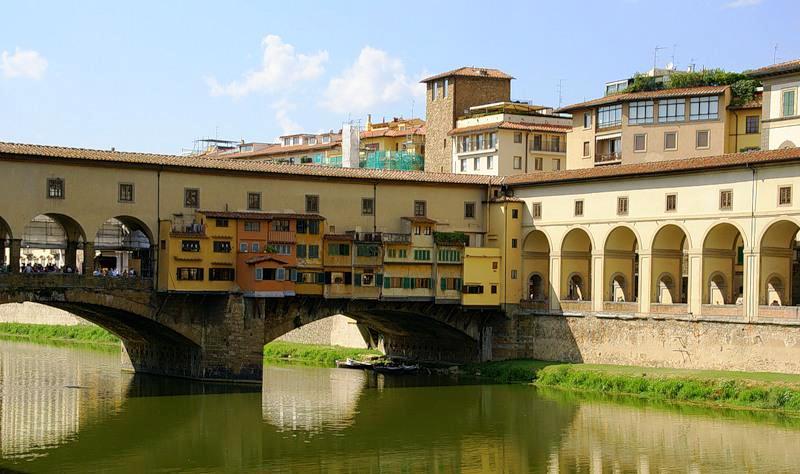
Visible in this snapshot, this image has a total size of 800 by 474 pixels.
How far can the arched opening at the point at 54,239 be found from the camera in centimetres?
5244

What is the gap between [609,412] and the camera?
156ft

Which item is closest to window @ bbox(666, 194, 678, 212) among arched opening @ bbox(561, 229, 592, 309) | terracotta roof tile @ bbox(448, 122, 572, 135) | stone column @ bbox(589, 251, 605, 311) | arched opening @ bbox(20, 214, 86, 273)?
stone column @ bbox(589, 251, 605, 311)

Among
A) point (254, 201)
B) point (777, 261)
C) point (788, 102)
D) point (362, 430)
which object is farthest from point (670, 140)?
point (362, 430)

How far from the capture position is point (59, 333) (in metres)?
81.0

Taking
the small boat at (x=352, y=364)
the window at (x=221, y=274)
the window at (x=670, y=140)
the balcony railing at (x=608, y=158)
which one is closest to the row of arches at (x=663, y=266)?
the small boat at (x=352, y=364)

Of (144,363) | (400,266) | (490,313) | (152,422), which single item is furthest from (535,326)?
(152,422)

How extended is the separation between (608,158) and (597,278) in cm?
1985

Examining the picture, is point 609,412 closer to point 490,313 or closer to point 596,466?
point 596,466

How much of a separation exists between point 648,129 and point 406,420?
3285 cm

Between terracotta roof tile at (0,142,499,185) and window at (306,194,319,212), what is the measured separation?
34.1 inches

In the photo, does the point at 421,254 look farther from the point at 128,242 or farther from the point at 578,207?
the point at 128,242

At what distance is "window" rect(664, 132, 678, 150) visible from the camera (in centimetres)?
7194

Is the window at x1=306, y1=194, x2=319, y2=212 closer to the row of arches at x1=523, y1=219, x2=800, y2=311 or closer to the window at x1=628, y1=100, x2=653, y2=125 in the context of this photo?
the row of arches at x1=523, y1=219, x2=800, y2=311

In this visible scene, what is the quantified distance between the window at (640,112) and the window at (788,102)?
48.2 ft
